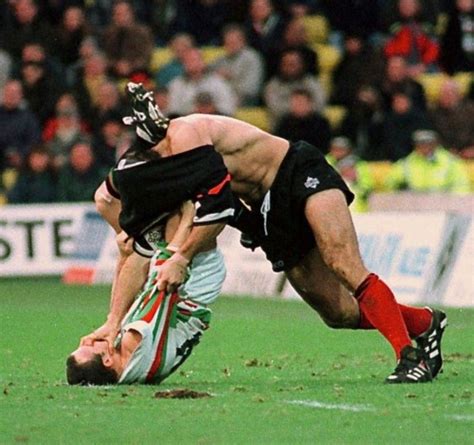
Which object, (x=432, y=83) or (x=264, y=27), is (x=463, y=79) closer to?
(x=432, y=83)

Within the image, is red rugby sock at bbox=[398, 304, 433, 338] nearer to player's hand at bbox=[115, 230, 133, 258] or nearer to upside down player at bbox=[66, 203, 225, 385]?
upside down player at bbox=[66, 203, 225, 385]

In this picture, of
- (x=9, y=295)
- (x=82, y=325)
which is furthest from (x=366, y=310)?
(x=9, y=295)

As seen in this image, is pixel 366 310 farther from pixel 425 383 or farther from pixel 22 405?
pixel 22 405

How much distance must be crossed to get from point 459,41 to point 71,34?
5080 millimetres

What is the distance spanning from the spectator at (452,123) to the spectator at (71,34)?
4876mm

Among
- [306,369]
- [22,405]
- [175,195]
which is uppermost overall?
[175,195]

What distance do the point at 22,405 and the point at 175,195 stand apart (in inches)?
59.9

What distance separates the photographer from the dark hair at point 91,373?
28.8 ft

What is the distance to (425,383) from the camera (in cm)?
877

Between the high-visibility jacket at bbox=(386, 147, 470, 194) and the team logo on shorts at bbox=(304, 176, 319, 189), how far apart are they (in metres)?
9.46

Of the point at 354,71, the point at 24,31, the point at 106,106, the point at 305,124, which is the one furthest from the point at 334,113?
the point at 24,31

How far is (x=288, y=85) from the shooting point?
2112cm

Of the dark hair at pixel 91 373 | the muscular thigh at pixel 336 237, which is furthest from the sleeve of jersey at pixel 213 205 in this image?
the dark hair at pixel 91 373

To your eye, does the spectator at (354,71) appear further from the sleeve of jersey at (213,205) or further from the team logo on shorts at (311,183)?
the sleeve of jersey at (213,205)
